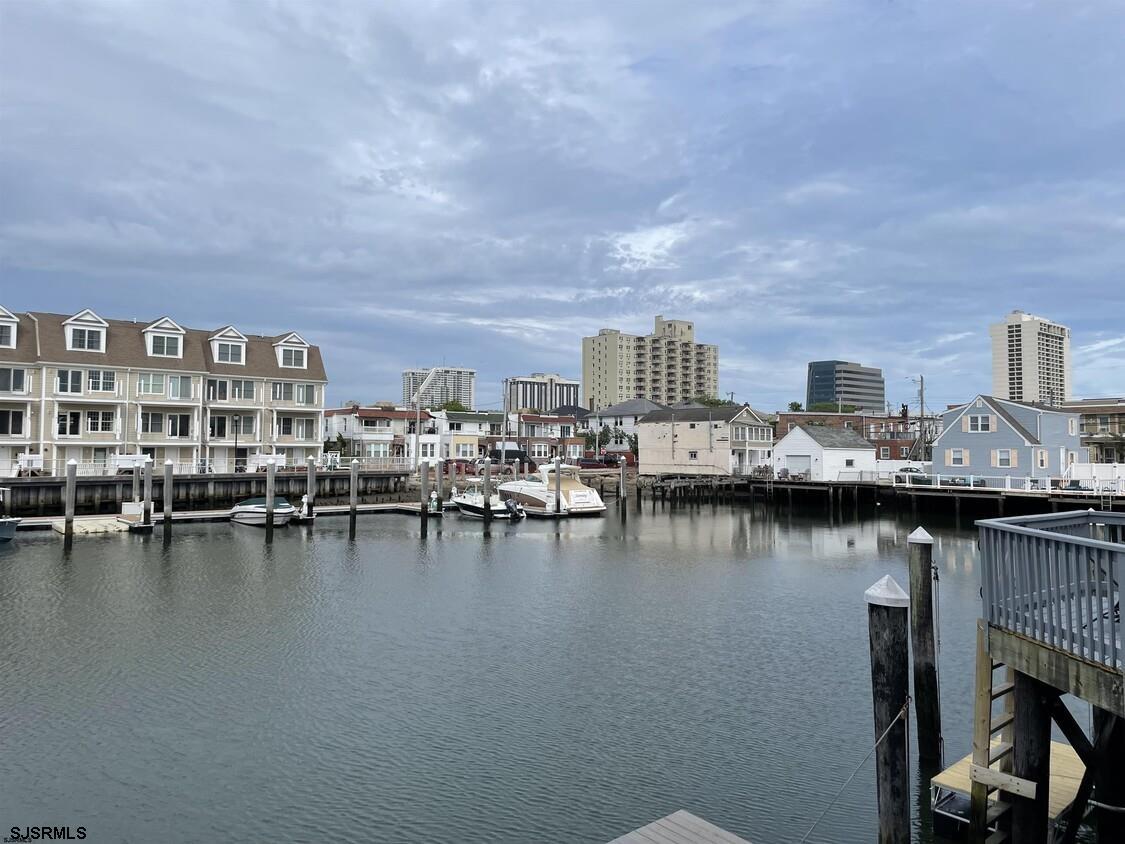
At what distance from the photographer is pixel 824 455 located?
7075 cm

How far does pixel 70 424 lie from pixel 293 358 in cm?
1666

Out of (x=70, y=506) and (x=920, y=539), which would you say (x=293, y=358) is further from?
(x=920, y=539)

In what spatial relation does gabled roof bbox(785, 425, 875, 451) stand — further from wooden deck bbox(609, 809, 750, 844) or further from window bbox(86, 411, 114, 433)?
wooden deck bbox(609, 809, 750, 844)

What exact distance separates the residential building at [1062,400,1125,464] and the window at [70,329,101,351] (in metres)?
89.1

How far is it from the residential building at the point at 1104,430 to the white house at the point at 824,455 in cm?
2481

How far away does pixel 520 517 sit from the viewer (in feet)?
179

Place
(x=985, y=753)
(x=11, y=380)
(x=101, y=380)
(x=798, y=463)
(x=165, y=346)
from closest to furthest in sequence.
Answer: (x=985, y=753), (x=11, y=380), (x=101, y=380), (x=165, y=346), (x=798, y=463)

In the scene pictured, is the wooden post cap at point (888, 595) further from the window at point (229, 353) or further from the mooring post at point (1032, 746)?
the window at point (229, 353)

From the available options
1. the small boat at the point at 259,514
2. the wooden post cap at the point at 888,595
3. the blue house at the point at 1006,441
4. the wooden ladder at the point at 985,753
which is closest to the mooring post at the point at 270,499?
the small boat at the point at 259,514

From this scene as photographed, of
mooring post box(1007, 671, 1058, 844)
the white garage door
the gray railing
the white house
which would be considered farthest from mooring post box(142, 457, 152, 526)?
the white garage door

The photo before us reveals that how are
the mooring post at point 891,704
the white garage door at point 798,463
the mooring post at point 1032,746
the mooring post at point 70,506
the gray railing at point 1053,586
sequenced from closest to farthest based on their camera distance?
the gray railing at point 1053,586 → the mooring post at point 1032,746 → the mooring post at point 891,704 → the mooring post at point 70,506 → the white garage door at point 798,463

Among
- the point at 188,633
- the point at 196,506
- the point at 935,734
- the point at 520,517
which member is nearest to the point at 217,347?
the point at 196,506

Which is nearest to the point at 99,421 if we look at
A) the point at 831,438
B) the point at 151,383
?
the point at 151,383

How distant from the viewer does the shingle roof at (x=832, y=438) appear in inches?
2835
